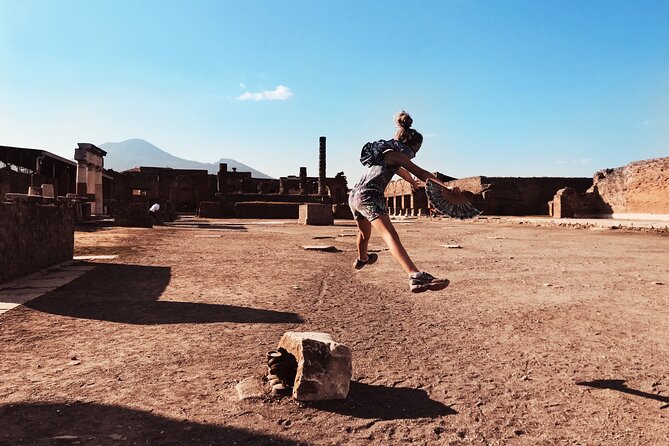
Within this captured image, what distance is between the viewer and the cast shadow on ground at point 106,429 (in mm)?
1938

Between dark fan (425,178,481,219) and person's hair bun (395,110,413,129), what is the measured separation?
0.44 metres

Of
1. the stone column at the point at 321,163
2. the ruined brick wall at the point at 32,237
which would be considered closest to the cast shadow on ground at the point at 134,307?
the ruined brick wall at the point at 32,237

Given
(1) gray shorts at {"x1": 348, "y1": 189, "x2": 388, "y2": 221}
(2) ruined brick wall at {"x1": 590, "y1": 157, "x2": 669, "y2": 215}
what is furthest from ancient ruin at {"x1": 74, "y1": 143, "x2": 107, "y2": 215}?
(2) ruined brick wall at {"x1": 590, "y1": 157, "x2": 669, "y2": 215}

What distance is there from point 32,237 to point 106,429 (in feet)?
16.4

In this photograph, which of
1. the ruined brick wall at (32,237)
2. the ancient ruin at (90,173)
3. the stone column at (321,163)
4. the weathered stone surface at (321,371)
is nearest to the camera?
the weathered stone surface at (321,371)

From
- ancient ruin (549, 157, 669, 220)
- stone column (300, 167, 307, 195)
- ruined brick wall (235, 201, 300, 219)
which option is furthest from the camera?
stone column (300, 167, 307, 195)

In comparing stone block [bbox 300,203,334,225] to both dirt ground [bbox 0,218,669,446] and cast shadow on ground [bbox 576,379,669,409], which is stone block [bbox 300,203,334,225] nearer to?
dirt ground [bbox 0,218,669,446]

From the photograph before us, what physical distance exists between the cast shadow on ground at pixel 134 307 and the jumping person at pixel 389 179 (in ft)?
4.15

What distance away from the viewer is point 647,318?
13.1 feet

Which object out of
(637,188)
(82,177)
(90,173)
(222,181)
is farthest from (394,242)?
(222,181)

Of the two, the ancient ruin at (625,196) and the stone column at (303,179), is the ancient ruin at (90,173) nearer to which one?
the stone column at (303,179)

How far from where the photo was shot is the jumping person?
118 inches

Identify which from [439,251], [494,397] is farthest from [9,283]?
[439,251]

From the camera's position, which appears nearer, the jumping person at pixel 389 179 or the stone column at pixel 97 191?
the jumping person at pixel 389 179
